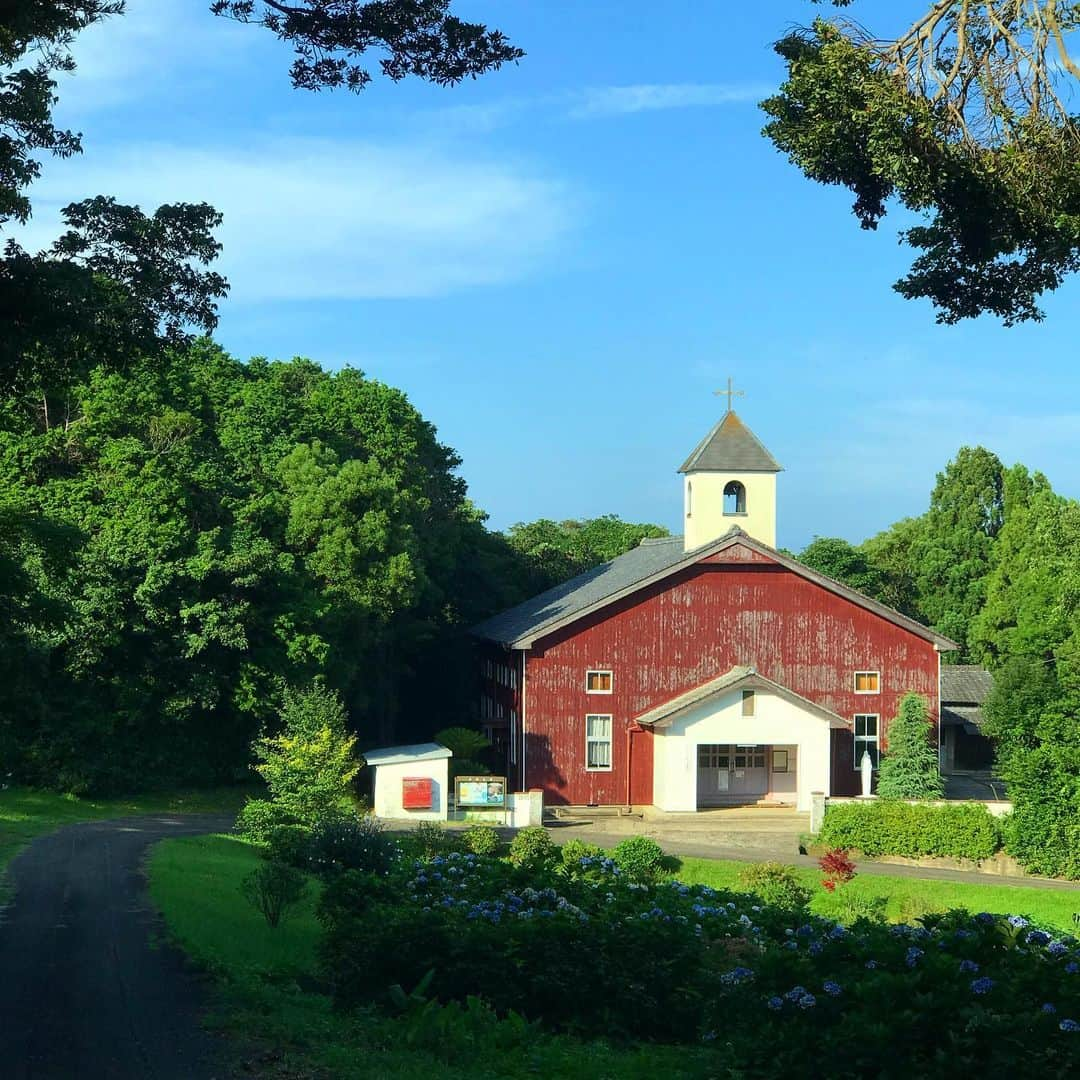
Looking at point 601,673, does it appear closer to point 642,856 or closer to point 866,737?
point 866,737

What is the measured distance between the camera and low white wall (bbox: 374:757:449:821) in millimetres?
33875

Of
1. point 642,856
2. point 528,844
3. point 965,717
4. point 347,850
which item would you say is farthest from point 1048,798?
point 965,717

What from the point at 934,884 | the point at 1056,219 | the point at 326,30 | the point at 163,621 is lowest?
the point at 934,884

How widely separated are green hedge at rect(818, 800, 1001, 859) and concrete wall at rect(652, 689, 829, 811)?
230 inches

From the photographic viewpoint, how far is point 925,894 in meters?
25.5

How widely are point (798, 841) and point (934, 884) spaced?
5.44 metres

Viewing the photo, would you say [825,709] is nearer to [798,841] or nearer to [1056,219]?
[798,841]

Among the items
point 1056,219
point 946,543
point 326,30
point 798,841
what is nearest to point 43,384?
point 326,30

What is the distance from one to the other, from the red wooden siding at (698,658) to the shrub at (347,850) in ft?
61.1

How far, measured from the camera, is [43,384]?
47.2 feet

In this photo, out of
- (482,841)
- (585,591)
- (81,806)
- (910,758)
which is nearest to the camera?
A: (482,841)

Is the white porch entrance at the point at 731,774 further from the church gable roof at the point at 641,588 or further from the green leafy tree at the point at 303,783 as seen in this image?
the green leafy tree at the point at 303,783

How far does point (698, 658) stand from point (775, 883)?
47.2 ft

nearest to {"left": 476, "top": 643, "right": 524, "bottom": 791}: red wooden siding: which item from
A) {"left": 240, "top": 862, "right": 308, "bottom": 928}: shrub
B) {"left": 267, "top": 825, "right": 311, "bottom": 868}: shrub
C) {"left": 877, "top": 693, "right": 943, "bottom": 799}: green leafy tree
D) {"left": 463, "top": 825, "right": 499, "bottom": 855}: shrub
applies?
{"left": 463, "top": 825, "right": 499, "bottom": 855}: shrub
